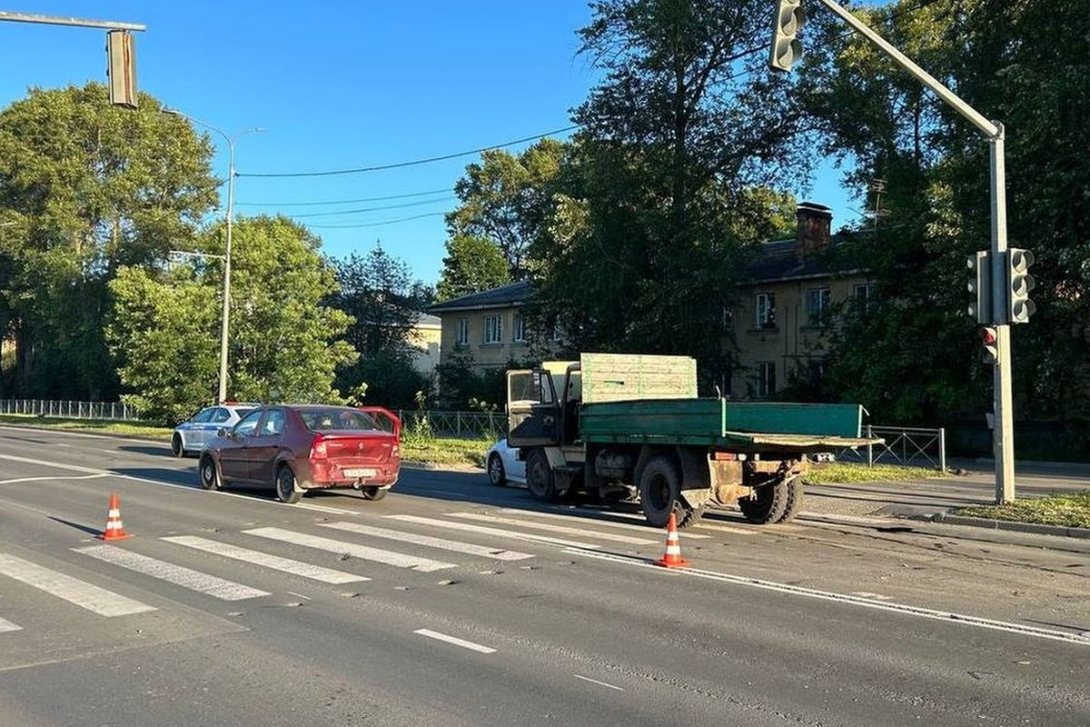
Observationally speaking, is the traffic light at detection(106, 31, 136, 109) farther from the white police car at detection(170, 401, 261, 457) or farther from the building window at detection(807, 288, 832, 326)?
the building window at detection(807, 288, 832, 326)

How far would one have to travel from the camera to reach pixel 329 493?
55.1 ft

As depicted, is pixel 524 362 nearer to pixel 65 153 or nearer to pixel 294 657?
pixel 65 153

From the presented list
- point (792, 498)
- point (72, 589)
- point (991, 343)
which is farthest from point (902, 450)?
point (72, 589)

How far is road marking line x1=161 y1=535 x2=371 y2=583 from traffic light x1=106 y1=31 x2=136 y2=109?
558 cm

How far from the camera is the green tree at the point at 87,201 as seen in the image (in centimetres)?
6025

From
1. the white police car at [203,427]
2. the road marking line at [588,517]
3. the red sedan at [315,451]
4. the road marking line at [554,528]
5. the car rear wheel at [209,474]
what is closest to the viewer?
the road marking line at [554,528]

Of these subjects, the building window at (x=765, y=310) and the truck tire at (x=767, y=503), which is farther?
the building window at (x=765, y=310)

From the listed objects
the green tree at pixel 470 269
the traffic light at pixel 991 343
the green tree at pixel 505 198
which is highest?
the green tree at pixel 505 198

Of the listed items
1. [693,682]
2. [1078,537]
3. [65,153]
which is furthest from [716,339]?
[65,153]

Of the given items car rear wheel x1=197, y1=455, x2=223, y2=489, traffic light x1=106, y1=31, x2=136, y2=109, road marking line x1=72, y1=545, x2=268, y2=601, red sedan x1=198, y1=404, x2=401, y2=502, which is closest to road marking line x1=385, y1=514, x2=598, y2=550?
red sedan x1=198, y1=404, x2=401, y2=502

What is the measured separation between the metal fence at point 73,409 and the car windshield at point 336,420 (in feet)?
131

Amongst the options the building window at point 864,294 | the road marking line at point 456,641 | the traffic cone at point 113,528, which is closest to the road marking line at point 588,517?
the traffic cone at point 113,528

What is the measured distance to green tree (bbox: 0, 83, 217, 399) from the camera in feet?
198

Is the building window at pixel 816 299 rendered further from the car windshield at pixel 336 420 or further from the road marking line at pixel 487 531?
the road marking line at pixel 487 531
